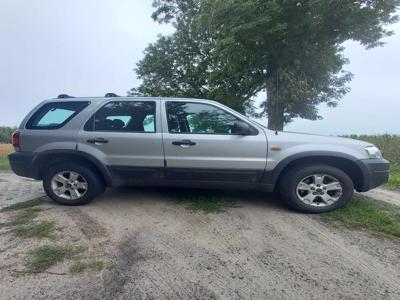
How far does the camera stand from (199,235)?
382 cm

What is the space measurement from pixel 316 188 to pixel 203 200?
175 cm

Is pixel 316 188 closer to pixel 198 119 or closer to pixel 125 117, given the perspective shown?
pixel 198 119

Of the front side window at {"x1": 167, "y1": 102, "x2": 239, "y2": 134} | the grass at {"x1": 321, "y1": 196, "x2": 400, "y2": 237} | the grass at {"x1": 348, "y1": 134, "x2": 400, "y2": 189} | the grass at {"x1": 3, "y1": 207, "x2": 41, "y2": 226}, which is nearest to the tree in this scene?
the grass at {"x1": 348, "y1": 134, "x2": 400, "y2": 189}

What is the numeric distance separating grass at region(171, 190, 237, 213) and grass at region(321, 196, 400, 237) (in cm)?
149

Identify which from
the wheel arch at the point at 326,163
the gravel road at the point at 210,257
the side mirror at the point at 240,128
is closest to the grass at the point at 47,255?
the gravel road at the point at 210,257

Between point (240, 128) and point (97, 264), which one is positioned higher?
point (240, 128)

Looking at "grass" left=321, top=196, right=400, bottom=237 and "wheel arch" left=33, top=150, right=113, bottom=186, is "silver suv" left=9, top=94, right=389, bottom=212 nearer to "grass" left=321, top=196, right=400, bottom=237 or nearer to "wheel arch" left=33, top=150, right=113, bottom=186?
"wheel arch" left=33, top=150, right=113, bottom=186

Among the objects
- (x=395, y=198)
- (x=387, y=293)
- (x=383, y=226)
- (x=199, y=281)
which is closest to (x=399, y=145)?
(x=395, y=198)

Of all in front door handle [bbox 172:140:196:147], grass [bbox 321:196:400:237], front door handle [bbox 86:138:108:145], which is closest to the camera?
grass [bbox 321:196:400:237]

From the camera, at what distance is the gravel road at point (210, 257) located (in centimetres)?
268

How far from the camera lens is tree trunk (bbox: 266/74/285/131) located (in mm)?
16094

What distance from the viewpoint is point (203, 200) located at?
16.7 ft

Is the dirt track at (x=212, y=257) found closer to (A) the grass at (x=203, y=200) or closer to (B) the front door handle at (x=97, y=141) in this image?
(A) the grass at (x=203, y=200)

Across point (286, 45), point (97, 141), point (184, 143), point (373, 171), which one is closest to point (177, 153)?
point (184, 143)
